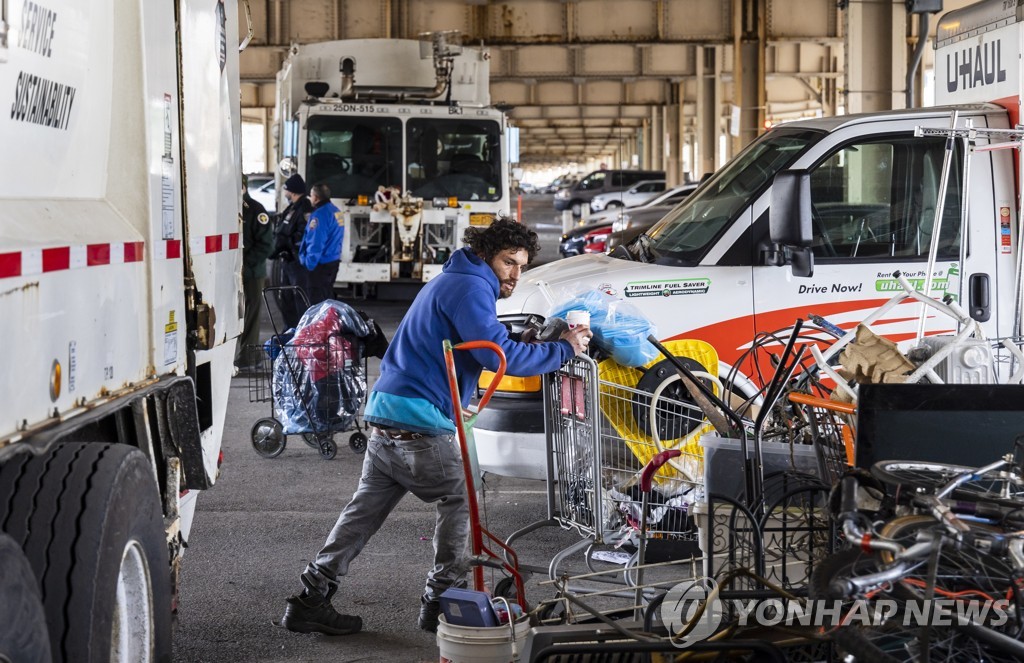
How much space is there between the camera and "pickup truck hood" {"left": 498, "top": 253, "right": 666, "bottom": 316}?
7391mm

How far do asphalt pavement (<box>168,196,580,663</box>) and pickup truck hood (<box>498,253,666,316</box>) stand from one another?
123 centimetres

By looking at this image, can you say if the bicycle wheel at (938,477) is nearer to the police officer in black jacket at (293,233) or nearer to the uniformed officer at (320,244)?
the uniformed officer at (320,244)

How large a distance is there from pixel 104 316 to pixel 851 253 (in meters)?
5.02

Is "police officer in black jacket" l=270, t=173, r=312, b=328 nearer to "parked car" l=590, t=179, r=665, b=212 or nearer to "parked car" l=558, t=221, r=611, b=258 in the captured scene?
"parked car" l=558, t=221, r=611, b=258

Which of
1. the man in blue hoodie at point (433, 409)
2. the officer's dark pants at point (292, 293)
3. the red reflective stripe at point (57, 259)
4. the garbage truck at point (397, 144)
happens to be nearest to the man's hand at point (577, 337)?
the man in blue hoodie at point (433, 409)

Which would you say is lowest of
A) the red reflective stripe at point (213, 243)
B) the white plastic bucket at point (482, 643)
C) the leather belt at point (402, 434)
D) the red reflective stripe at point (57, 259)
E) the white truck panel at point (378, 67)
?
the white plastic bucket at point (482, 643)

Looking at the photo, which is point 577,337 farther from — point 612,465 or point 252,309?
point 252,309

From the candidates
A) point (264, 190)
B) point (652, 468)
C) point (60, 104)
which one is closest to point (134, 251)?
point (60, 104)

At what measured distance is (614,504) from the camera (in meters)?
5.45

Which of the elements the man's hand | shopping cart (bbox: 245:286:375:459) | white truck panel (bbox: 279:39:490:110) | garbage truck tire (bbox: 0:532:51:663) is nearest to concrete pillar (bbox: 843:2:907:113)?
white truck panel (bbox: 279:39:490:110)

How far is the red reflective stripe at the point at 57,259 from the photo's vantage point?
317 centimetres

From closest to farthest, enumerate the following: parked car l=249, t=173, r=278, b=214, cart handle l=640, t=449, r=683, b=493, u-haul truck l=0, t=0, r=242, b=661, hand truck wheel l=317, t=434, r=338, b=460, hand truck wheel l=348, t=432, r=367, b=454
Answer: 1. u-haul truck l=0, t=0, r=242, b=661
2. cart handle l=640, t=449, r=683, b=493
3. hand truck wheel l=317, t=434, r=338, b=460
4. hand truck wheel l=348, t=432, r=367, b=454
5. parked car l=249, t=173, r=278, b=214

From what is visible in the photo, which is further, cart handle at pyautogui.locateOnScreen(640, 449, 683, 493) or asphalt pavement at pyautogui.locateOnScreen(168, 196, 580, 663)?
asphalt pavement at pyautogui.locateOnScreen(168, 196, 580, 663)

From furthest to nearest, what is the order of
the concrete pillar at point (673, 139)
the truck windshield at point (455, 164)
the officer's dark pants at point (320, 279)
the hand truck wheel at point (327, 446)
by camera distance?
the concrete pillar at point (673, 139) < the truck windshield at point (455, 164) < the officer's dark pants at point (320, 279) < the hand truck wheel at point (327, 446)
